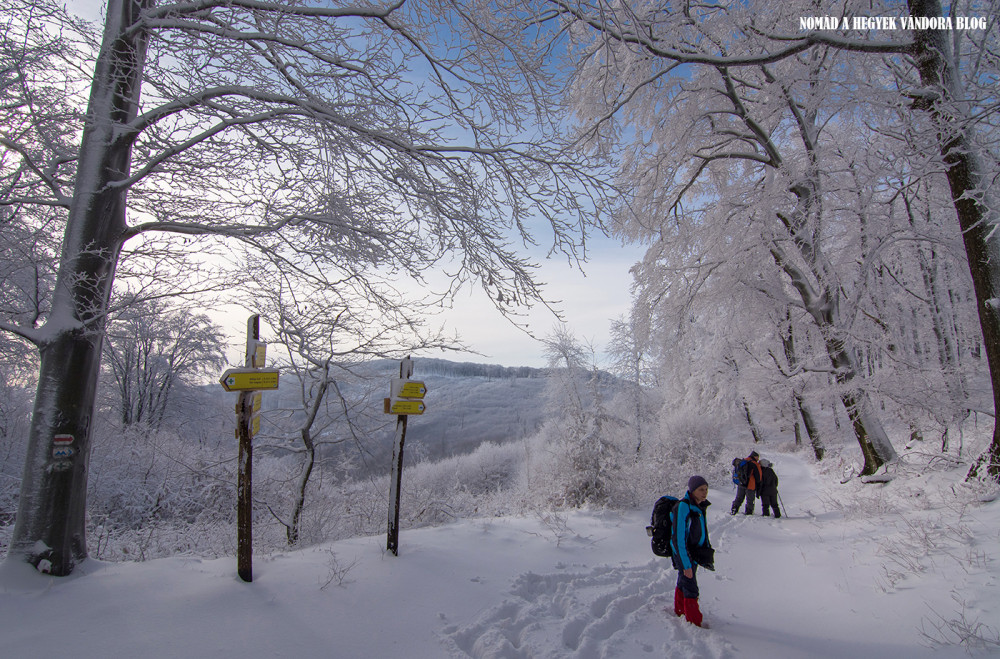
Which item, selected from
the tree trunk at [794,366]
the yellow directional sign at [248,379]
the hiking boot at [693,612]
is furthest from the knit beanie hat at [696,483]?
the tree trunk at [794,366]

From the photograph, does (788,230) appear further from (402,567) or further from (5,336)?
(5,336)

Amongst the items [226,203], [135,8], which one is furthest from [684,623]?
[135,8]

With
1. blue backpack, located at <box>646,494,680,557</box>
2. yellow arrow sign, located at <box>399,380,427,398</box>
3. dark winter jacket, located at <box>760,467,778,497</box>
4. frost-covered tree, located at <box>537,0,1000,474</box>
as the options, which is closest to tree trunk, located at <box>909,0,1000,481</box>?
frost-covered tree, located at <box>537,0,1000,474</box>

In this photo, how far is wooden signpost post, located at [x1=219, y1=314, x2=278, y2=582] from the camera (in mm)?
3658

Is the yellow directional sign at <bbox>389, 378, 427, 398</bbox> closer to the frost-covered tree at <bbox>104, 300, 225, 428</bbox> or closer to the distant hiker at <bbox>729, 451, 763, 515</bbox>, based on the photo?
the distant hiker at <bbox>729, 451, 763, 515</bbox>

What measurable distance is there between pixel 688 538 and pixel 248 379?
4160 mm

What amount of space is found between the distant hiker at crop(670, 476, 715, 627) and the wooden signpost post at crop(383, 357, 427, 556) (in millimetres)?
2822

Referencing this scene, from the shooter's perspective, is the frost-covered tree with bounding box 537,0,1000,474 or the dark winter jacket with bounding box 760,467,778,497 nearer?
the frost-covered tree with bounding box 537,0,1000,474

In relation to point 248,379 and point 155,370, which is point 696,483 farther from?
point 155,370

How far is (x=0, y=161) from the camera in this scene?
455 cm

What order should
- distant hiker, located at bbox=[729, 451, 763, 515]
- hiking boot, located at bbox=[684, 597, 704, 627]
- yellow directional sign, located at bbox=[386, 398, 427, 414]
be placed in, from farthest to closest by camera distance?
distant hiker, located at bbox=[729, 451, 763, 515], yellow directional sign, located at bbox=[386, 398, 427, 414], hiking boot, located at bbox=[684, 597, 704, 627]

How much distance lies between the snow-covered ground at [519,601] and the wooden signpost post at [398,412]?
268 millimetres

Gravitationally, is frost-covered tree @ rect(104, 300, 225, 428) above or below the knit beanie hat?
above

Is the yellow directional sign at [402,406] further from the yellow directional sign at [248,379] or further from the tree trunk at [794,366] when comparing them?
the tree trunk at [794,366]
